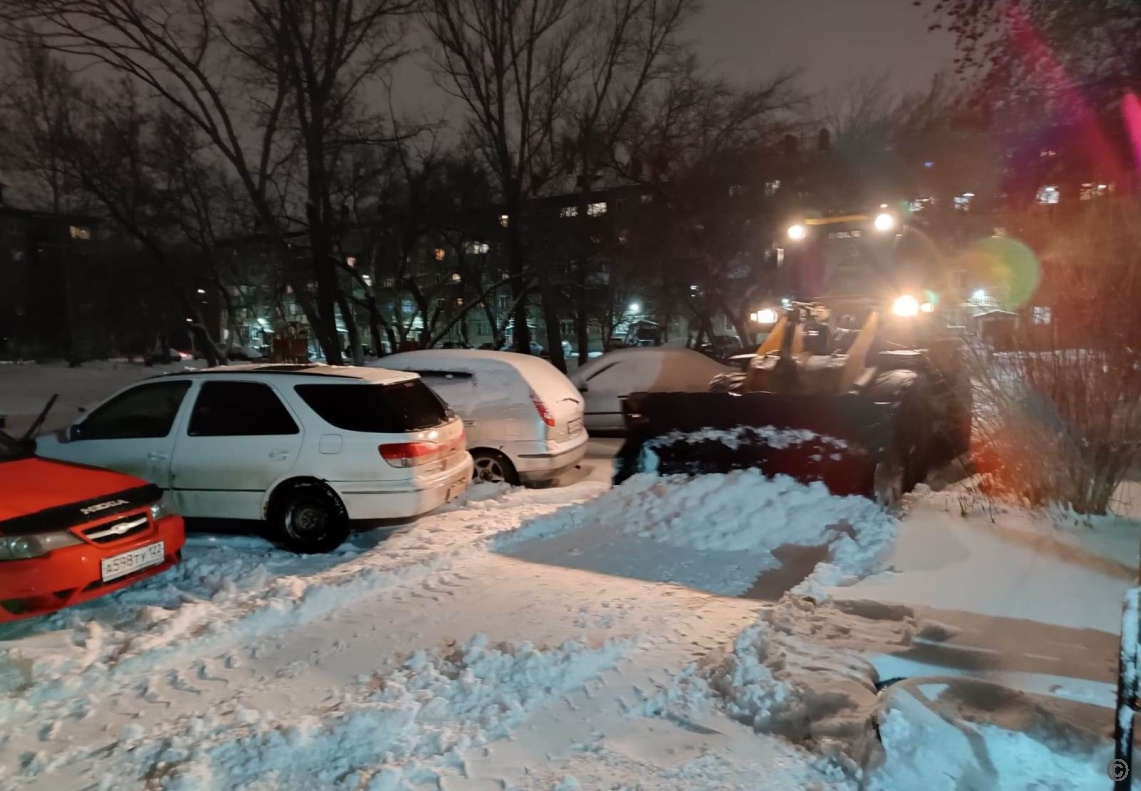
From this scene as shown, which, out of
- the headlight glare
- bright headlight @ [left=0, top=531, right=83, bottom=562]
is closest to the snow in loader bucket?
the headlight glare

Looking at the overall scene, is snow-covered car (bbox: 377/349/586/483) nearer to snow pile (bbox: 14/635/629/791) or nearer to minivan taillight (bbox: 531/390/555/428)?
minivan taillight (bbox: 531/390/555/428)

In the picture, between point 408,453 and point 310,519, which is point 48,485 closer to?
point 310,519

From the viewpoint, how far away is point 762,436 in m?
7.48

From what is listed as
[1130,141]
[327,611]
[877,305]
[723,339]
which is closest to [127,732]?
[327,611]

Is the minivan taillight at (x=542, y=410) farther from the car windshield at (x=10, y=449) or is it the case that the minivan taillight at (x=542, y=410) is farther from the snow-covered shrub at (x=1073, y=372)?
the car windshield at (x=10, y=449)

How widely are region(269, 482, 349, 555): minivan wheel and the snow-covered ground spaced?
0.62 ft

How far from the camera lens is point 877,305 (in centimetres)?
941

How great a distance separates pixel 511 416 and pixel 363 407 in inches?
94.9

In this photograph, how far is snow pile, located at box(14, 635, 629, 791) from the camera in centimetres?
337

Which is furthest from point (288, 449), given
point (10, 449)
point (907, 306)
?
point (907, 306)

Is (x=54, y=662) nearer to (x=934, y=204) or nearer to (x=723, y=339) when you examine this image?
(x=934, y=204)

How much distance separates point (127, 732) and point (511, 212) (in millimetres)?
20737

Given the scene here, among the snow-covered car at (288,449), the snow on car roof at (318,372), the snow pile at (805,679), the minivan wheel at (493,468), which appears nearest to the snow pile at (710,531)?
the snow pile at (805,679)

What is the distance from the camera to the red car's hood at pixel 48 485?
486 cm
